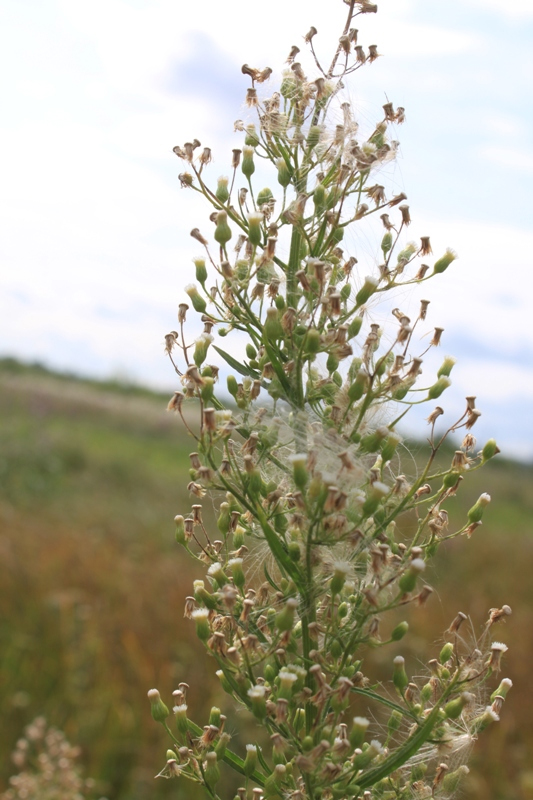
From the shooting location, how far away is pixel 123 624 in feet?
25.1

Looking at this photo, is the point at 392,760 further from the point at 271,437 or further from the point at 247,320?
the point at 247,320

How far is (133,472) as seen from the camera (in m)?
19.7

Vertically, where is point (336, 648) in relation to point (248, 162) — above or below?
below

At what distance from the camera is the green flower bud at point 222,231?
205 centimetres

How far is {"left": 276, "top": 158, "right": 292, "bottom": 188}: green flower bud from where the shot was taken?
2.10 meters

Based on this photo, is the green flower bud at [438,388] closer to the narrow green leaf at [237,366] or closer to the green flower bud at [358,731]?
the narrow green leaf at [237,366]

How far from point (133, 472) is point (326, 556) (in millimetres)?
18264

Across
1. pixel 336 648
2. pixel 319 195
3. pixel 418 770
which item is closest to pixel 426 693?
pixel 418 770

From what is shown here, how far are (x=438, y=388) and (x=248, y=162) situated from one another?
0.84m

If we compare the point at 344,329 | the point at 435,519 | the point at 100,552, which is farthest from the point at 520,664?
the point at 344,329

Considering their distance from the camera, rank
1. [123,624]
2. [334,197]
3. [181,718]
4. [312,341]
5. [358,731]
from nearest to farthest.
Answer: [358,731]
[312,341]
[181,718]
[334,197]
[123,624]

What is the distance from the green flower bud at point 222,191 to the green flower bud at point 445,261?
629 mm

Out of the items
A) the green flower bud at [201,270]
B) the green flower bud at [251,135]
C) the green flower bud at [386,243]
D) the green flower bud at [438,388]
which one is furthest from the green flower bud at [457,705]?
the green flower bud at [251,135]

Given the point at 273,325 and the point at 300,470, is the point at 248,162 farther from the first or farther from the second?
the point at 300,470
